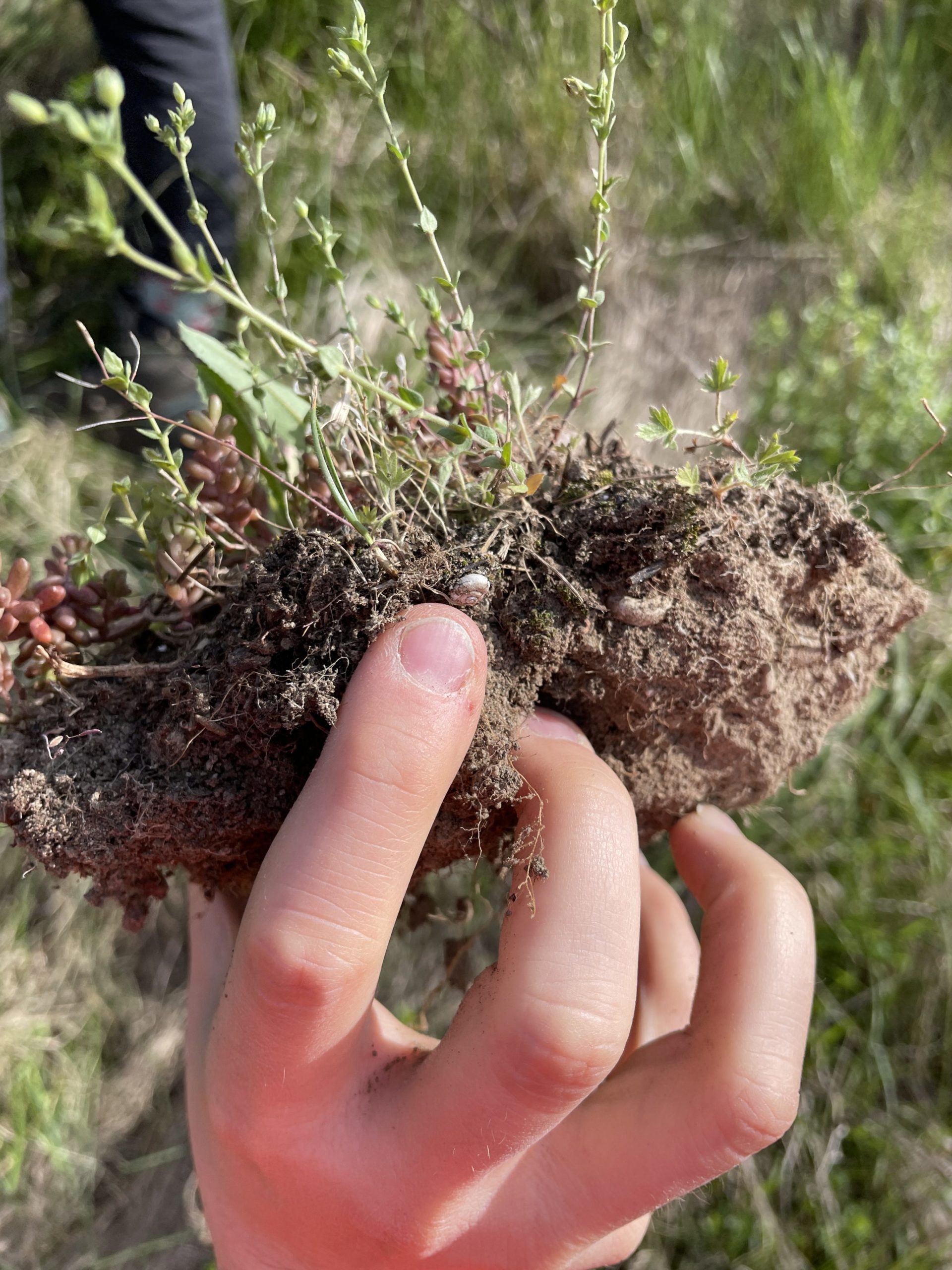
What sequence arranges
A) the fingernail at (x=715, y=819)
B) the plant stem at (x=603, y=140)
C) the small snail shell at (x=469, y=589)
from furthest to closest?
the fingernail at (x=715, y=819) < the small snail shell at (x=469, y=589) < the plant stem at (x=603, y=140)

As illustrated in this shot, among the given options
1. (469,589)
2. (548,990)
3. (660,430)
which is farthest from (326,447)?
(548,990)

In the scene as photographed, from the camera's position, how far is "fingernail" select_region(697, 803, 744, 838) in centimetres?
128

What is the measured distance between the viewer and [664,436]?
86 centimetres

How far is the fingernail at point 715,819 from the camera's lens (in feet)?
4.19

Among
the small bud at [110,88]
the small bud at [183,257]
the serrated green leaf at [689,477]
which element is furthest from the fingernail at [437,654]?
the small bud at [110,88]

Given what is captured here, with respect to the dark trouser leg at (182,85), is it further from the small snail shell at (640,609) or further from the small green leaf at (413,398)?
the small snail shell at (640,609)

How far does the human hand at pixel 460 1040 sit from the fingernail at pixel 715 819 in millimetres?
112

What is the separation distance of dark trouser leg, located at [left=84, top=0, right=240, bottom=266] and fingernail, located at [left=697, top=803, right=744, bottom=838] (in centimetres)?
184

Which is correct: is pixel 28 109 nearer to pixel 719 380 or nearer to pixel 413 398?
pixel 413 398

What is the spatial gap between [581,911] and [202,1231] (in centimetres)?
190

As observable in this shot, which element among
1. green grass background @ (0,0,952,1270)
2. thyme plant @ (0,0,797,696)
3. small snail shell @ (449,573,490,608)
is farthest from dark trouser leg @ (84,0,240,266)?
small snail shell @ (449,573,490,608)

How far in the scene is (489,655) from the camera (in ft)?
3.18

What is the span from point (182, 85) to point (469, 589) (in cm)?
192

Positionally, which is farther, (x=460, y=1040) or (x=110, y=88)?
(x=460, y=1040)
